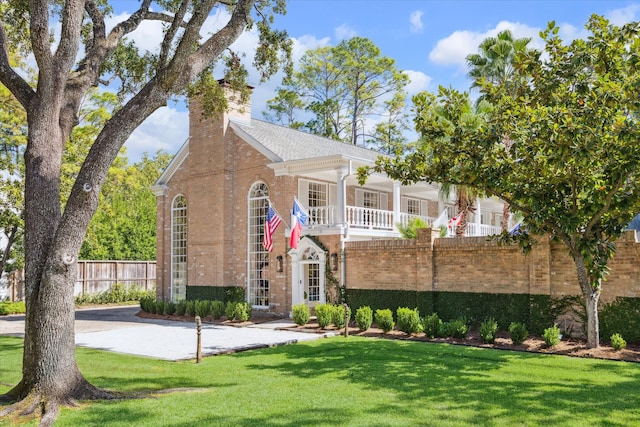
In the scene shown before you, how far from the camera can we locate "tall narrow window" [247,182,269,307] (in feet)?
76.1

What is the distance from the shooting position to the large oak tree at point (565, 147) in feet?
37.1

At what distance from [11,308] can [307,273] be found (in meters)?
13.4

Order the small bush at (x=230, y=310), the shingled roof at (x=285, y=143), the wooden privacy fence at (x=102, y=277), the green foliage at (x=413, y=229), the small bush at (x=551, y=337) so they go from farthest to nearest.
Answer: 1. the wooden privacy fence at (x=102, y=277)
2. the shingled roof at (x=285, y=143)
3. the small bush at (x=230, y=310)
4. the green foliage at (x=413, y=229)
5. the small bush at (x=551, y=337)

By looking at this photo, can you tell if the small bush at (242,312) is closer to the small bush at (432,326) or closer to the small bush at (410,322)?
the small bush at (410,322)

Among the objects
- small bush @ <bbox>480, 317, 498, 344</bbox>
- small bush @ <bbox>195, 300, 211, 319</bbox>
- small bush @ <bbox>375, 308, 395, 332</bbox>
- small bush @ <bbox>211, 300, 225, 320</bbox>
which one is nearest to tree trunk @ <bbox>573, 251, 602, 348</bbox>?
small bush @ <bbox>480, 317, 498, 344</bbox>

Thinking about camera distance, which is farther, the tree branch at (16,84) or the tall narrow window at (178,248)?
the tall narrow window at (178,248)

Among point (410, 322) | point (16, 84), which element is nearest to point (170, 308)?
point (410, 322)

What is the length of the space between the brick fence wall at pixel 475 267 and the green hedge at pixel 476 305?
0.60ft

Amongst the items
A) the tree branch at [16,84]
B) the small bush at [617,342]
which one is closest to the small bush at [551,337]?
the small bush at [617,342]

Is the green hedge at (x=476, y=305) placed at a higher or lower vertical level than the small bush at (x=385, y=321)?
higher

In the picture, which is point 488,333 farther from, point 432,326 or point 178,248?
point 178,248

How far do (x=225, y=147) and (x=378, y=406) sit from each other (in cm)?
1741

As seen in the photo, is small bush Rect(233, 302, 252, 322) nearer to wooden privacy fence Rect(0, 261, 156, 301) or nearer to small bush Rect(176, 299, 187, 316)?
small bush Rect(176, 299, 187, 316)

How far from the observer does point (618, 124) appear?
10914 mm
